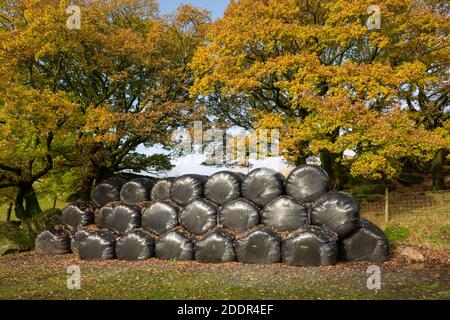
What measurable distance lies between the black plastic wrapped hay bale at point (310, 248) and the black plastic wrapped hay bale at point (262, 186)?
4.37ft

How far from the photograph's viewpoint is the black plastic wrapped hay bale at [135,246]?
1147 centimetres

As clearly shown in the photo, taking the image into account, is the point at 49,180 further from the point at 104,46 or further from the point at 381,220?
the point at 381,220

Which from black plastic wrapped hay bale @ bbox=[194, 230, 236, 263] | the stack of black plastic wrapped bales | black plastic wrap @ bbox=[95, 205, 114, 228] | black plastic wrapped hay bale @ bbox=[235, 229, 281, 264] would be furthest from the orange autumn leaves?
black plastic wrap @ bbox=[95, 205, 114, 228]

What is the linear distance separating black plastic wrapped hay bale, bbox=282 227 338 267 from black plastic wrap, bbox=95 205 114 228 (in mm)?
5858

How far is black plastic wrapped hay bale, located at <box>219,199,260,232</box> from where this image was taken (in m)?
10.9

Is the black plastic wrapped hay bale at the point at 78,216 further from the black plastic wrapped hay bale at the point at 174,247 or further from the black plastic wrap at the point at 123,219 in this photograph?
the black plastic wrapped hay bale at the point at 174,247

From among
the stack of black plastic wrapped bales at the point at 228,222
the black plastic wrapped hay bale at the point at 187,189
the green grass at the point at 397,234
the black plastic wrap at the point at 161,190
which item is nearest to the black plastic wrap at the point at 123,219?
the stack of black plastic wrapped bales at the point at 228,222

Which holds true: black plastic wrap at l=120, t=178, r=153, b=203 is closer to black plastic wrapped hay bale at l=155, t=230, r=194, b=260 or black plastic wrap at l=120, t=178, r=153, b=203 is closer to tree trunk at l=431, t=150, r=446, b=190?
black plastic wrapped hay bale at l=155, t=230, r=194, b=260

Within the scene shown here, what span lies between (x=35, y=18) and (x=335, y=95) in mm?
11344

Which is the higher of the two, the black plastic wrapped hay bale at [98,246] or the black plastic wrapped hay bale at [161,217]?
the black plastic wrapped hay bale at [161,217]

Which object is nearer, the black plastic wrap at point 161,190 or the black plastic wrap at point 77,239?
the black plastic wrap at point 161,190

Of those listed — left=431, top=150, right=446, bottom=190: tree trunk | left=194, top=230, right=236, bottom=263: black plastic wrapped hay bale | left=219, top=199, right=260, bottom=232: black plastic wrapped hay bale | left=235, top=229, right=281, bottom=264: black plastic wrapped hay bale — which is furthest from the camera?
left=431, top=150, right=446, bottom=190: tree trunk

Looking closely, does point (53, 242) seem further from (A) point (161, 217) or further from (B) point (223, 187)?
(B) point (223, 187)

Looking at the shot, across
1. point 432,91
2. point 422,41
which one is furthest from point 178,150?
point 432,91
